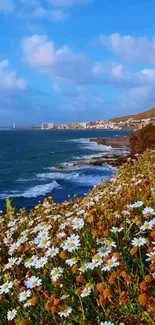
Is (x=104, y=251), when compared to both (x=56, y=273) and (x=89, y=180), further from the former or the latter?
(x=89, y=180)

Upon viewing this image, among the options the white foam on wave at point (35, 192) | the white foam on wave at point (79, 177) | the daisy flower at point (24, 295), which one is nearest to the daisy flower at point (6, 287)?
the daisy flower at point (24, 295)

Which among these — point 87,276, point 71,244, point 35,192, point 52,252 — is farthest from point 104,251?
point 35,192

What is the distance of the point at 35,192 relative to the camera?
3319cm

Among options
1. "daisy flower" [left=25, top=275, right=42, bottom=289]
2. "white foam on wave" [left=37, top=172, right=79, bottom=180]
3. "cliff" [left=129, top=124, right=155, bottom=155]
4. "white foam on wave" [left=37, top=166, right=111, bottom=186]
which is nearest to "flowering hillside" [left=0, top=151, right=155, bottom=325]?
"daisy flower" [left=25, top=275, right=42, bottom=289]

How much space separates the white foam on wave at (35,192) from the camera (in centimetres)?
3192

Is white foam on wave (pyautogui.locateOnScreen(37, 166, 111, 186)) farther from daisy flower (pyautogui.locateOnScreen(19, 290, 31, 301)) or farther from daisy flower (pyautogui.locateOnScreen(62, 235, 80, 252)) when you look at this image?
daisy flower (pyautogui.locateOnScreen(19, 290, 31, 301))

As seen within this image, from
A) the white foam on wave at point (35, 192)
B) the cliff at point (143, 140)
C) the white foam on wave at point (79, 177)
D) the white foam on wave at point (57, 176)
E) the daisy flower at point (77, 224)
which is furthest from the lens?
the cliff at point (143, 140)

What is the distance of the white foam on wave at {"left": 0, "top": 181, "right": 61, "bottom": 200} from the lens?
105 feet

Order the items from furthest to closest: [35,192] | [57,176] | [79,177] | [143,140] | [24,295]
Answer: [143,140] → [57,176] → [79,177] → [35,192] → [24,295]

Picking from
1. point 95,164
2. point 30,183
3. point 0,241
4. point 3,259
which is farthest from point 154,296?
point 95,164

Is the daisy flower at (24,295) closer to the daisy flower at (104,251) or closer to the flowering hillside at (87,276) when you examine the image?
the flowering hillside at (87,276)

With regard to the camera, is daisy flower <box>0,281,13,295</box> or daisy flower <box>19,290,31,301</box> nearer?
daisy flower <box>19,290,31,301</box>

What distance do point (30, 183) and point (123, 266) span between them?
36349mm

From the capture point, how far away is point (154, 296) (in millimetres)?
2590
